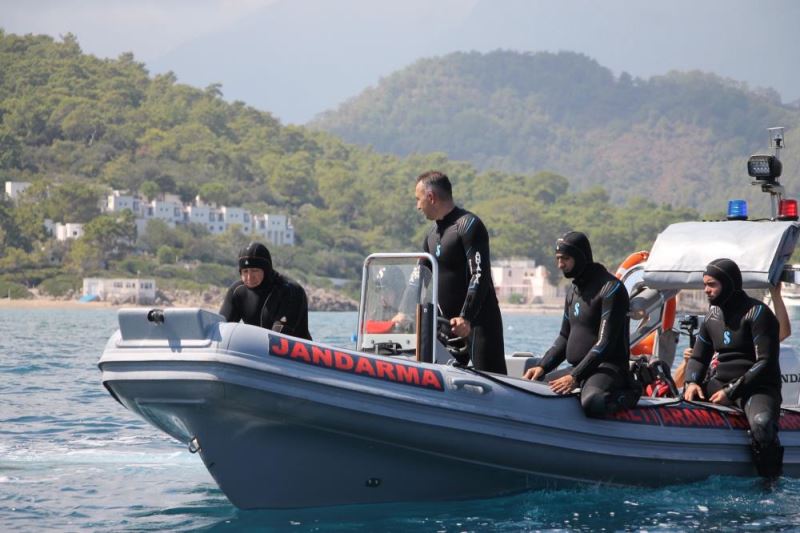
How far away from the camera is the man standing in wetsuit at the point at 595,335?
741 cm

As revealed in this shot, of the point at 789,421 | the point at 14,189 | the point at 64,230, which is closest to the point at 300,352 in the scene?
the point at 789,421

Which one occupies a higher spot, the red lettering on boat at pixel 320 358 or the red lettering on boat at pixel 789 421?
the red lettering on boat at pixel 320 358

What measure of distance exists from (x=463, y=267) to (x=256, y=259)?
1.29 meters

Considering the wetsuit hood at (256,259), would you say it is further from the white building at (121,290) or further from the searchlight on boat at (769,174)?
the white building at (121,290)

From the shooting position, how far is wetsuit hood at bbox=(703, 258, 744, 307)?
783cm

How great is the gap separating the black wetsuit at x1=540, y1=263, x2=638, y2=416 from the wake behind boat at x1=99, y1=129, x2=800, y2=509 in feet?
0.50

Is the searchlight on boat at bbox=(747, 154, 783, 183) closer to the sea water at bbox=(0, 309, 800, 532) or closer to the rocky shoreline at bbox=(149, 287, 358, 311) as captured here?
the sea water at bbox=(0, 309, 800, 532)

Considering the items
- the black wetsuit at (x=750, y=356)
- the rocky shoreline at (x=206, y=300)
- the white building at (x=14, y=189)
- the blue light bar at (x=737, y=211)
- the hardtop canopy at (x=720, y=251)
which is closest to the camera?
the black wetsuit at (x=750, y=356)

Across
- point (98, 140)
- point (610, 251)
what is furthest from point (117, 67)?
point (610, 251)

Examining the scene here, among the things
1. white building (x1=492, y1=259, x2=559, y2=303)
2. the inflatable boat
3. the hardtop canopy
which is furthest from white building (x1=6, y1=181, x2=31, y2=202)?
the inflatable boat

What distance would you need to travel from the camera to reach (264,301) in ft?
25.3

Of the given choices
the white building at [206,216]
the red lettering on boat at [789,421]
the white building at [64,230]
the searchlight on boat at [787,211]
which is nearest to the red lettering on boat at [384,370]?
the red lettering on boat at [789,421]

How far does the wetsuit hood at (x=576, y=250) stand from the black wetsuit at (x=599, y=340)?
40mm

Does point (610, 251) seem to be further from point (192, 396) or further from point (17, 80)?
point (192, 396)
